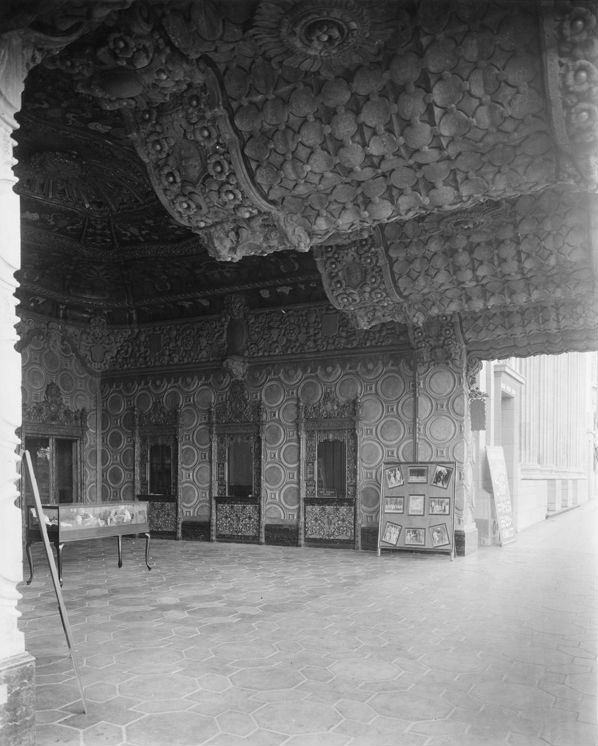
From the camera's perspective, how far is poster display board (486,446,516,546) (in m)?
11.8

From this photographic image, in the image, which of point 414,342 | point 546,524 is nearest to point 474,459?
point 414,342

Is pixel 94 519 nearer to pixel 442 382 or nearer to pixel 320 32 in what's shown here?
pixel 442 382

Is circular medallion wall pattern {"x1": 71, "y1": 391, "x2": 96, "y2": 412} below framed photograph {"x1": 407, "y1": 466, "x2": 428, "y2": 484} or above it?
above

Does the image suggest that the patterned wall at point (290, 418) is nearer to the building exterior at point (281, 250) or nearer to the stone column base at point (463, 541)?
the building exterior at point (281, 250)

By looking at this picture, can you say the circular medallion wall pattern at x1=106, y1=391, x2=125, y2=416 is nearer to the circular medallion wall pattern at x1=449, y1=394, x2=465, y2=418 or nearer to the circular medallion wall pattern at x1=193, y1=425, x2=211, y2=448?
the circular medallion wall pattern at x1=193, y1=425, x2=211, y2=448

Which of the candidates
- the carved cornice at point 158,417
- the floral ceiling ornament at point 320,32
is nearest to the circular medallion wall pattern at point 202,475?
the carved cornice at point 158,417

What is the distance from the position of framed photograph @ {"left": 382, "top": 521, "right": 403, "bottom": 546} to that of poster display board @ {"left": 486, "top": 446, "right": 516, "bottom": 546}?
7.35 feet

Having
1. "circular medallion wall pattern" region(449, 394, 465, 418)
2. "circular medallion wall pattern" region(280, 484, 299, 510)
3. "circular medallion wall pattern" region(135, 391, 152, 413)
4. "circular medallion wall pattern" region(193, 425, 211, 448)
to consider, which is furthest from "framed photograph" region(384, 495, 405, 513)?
"circular medallion wall pattern" region(135, 391, 152, 413)

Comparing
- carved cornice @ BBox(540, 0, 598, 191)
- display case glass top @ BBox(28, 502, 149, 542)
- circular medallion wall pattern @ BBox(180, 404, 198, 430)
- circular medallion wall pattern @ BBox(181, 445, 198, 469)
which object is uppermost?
carved cornice @ BBox(540, 0, 598, 191)

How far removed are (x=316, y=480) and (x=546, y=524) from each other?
8138 millimetres

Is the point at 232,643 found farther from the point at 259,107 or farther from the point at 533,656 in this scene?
the point at 259,107

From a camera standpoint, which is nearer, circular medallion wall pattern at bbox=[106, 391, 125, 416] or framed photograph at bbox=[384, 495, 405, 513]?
framed photograph at bbox=[384, 495, 405, 513]

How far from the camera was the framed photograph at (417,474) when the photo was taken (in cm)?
1045

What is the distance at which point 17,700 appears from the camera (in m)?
3.27
